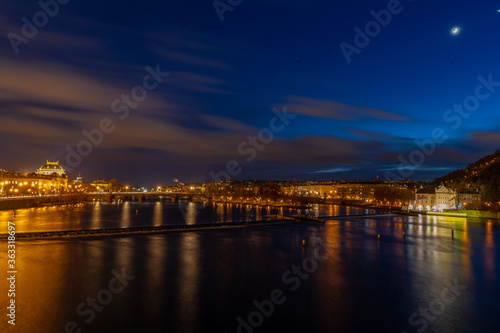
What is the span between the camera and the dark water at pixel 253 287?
984cm

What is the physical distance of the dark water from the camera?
32.3 feet

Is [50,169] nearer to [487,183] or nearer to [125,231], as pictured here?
[125,231]

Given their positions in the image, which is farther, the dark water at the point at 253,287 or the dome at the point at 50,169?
the dome at the point at 50,169

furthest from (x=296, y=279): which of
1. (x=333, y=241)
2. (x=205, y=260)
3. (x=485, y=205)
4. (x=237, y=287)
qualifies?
(x=485, y=205)

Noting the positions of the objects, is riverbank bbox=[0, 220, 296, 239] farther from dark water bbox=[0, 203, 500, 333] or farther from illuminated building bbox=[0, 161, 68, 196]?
illuminated building bbox=[0, 161, 68, 196]

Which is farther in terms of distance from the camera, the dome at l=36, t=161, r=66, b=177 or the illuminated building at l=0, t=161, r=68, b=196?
the dome at l=36, t=161, r=66, b=177

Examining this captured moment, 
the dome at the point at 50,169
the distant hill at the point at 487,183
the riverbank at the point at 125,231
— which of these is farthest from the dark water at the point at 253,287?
the dome at the point at 50,169

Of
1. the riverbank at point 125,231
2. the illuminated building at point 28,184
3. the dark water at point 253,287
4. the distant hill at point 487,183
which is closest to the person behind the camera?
the dark water at point 253,287

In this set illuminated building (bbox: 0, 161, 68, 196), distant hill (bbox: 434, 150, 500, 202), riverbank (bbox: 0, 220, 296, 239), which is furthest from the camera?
illuminated building (bbox: 0, 161, 68, 196)

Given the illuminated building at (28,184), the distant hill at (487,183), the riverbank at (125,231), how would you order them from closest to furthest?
the riverbank at (125,231), the distant hill at (487,183), the illuminated building at (28,184)

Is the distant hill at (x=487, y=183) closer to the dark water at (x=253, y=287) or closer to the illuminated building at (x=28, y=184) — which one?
the dark water at (x=253, y=287)

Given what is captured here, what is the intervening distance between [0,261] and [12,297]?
6.15 m

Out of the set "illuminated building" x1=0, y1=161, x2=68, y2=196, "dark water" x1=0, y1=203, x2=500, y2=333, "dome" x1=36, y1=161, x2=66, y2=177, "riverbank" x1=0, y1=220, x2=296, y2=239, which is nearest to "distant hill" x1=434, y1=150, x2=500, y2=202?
"dark water" x1=0, y1=203, x2=500, y2=333

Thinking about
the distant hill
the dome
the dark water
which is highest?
the dome
